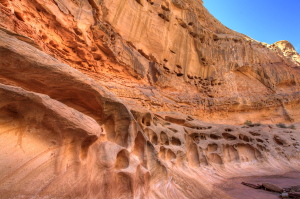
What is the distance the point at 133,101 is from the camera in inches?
263

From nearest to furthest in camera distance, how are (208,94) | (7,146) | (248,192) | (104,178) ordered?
(7,146) → (104,178) → (248,192) → (208,94)

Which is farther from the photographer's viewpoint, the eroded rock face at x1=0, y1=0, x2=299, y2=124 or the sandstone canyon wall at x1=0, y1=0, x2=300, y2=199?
the eroded rock face at x1=0, y1=0, x2=299, y2=124

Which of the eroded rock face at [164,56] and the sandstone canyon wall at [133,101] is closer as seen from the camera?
the sandstone canyon wall at [133,101]

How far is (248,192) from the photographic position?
162 inches

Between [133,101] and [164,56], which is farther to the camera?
[164,56]

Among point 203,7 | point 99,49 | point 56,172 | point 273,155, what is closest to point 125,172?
point 56,172

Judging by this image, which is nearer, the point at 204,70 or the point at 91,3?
the point at 91,3

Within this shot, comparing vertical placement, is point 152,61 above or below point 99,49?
above

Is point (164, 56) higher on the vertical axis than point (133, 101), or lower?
higher

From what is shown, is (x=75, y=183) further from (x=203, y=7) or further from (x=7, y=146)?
(x=203, y=7)

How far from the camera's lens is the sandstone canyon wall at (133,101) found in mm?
1809

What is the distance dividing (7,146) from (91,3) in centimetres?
1142

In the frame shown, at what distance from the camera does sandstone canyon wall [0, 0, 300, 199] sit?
5.93 ft

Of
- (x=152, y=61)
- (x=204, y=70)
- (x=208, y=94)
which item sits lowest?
(x=208, y=94)
